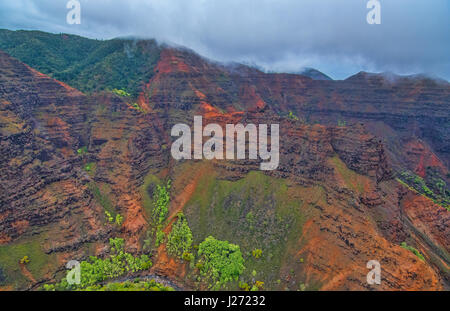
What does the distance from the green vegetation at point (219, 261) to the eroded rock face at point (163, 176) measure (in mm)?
6289

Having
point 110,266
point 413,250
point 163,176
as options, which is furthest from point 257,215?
A: point 110,266

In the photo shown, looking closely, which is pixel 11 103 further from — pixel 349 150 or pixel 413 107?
pixel 413 107

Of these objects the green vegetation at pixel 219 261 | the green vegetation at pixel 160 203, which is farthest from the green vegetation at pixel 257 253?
the green vegetation at pixel 160 203

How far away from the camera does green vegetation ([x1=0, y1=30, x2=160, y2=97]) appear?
5157 inches

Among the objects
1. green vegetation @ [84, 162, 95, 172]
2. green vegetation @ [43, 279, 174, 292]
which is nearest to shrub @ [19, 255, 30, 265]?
green vegetation @ [43, 279, 174, 292]

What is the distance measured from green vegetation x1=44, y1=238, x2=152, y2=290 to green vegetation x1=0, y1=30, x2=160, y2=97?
70621 mm

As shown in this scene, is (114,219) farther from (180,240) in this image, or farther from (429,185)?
(429,185)

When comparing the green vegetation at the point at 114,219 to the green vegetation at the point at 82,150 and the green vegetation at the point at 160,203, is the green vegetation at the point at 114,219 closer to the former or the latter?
the green vegetation at the point at 160,203

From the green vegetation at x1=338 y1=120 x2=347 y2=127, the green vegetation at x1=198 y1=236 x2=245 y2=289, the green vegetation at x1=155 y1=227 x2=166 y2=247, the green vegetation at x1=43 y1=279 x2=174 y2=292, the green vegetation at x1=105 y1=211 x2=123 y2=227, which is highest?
the green vegetation at x1=338 y1=120 x2=347 y2=127

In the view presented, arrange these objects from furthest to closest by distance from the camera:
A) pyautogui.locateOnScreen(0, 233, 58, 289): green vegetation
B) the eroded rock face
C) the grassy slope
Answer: the grassy slope → the eroded rock face → pyautogui.locateOnScreen(0, 233, 58, 289): green vegetation

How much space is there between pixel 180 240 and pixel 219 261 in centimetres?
1337
